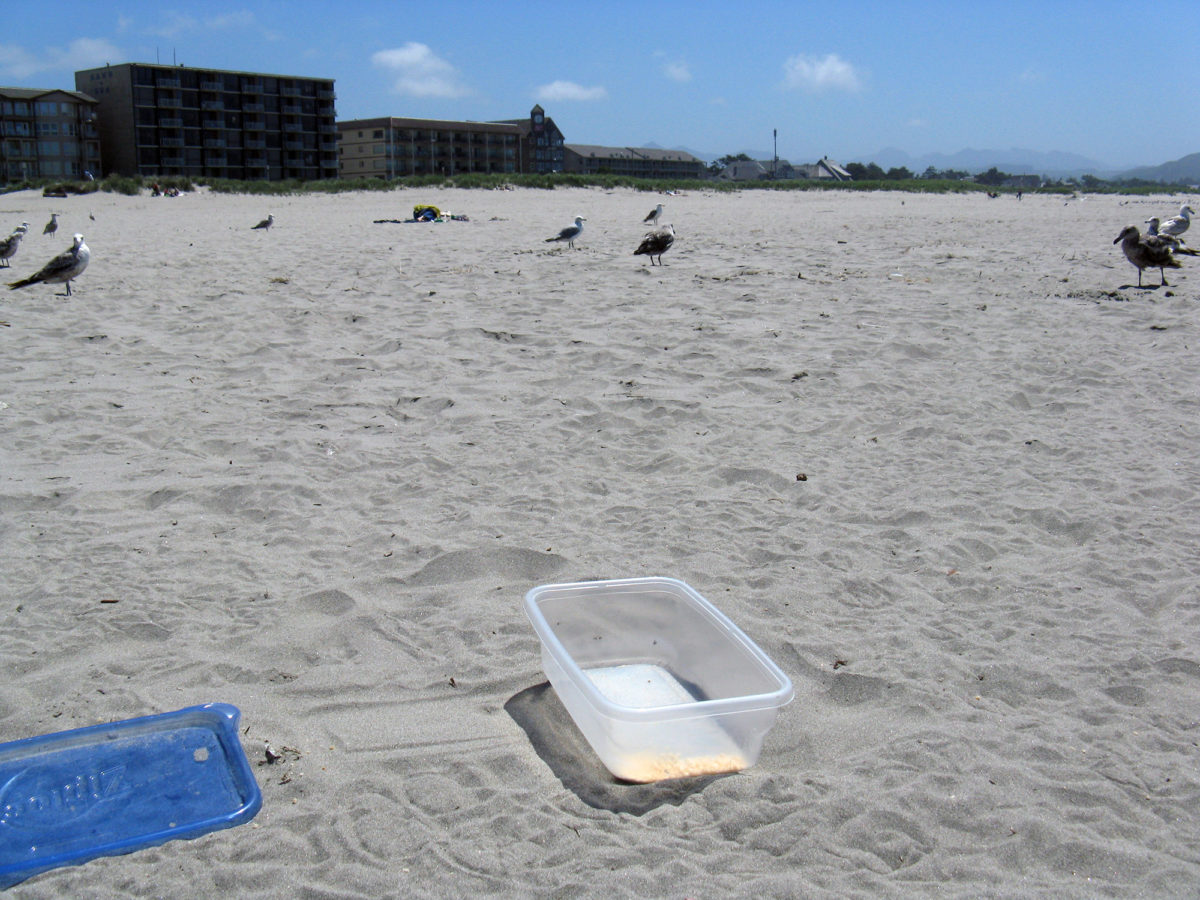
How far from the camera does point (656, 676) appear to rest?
3.20 m

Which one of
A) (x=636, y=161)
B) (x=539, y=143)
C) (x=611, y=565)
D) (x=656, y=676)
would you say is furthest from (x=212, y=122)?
(x=656, y=676)

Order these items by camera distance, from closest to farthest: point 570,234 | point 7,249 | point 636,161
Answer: point 7,249
point 570,234
point 636,161

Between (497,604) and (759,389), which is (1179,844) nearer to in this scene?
(497,604)

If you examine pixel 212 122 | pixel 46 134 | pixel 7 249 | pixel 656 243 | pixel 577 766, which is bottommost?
pixel 577 766

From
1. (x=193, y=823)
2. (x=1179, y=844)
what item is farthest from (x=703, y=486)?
(x=193, y=823)

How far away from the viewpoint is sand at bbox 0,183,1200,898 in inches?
92.4

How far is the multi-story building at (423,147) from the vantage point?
65.9 meters

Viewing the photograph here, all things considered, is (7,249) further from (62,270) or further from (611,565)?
(611,565)

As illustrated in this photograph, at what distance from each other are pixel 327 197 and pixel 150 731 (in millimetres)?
25831

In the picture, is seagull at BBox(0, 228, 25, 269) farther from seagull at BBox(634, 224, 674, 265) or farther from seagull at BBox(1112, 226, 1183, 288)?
seagull at BBox(1112, 226, 1183, 288)

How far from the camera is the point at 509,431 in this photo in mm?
5480

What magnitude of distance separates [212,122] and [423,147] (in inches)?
607

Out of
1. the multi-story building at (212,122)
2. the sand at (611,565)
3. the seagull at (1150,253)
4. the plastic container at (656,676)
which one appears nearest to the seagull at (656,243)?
the sand at (611,565)

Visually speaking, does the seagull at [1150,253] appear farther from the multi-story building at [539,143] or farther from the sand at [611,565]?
the multi-story building at [539,143]
